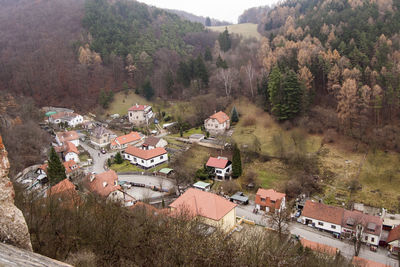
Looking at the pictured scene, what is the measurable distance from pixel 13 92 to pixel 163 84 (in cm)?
2940

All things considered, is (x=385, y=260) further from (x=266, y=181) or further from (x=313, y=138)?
(x=313, y=138)

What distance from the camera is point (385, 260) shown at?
18750 mm

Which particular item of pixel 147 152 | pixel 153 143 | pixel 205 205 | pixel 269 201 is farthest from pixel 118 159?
pixel 269 201

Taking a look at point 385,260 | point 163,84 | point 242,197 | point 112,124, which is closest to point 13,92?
point 112,124

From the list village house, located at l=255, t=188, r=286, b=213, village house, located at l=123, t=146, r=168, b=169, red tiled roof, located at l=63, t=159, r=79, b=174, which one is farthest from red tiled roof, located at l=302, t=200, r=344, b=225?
red tiled roof, located at l=63, t=159, r=79, b=174

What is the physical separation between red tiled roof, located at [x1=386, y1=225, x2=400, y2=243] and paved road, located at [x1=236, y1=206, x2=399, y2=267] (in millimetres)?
936

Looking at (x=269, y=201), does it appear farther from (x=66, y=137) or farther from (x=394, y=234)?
(x=66, y=137)

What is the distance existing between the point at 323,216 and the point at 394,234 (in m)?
4.48

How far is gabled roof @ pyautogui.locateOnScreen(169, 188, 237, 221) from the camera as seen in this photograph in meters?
19.0

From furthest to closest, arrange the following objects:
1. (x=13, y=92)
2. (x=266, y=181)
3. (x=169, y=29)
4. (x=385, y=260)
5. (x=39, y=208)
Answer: (x=169, y=29), (x=13, y=92), (x=266, y=181), (x=385, y=260), (x=39, y=208)

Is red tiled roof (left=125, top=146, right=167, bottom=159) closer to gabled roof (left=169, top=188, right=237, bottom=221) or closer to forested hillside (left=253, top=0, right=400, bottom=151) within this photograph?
gabled roof (left=169, top=188, right=237, bottom=221)

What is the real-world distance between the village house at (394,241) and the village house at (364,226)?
27.1 inches

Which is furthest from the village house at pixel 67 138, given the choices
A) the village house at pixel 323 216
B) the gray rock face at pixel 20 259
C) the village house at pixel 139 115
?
the gray rock face at pixel 20 259

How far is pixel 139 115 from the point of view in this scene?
1774 inches
